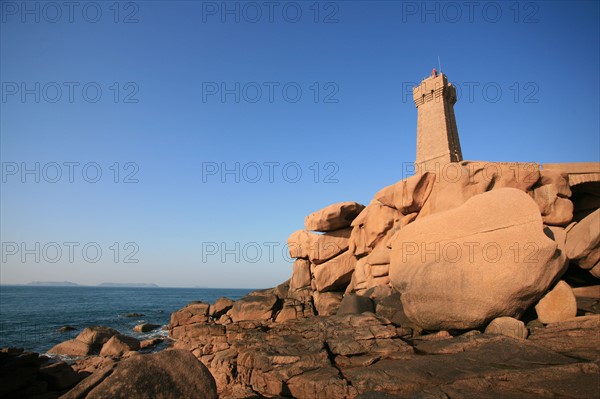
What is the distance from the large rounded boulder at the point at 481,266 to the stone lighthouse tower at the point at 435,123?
16510mm

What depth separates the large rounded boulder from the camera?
11.8 metres

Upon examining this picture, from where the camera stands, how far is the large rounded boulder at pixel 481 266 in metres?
11.8

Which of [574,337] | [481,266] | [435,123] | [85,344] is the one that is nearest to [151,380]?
[481,266]

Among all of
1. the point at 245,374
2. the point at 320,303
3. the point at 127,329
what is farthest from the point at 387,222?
the point at 127,329

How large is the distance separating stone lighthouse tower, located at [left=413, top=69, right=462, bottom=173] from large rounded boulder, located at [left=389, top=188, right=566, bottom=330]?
16510 mm

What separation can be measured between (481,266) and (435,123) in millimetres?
21389

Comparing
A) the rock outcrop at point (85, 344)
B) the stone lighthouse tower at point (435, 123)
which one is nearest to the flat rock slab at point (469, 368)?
Result: the rock outcrop at point (85, 344)

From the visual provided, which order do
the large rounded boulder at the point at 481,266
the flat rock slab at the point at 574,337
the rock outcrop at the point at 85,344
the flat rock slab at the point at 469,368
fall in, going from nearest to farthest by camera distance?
the flat rock slab at the point at 469,368 → the flat rock slab at the point at 574,337 → the large rounded boulder at the point at 481,266 → the rock outcrop at the point at 85,344

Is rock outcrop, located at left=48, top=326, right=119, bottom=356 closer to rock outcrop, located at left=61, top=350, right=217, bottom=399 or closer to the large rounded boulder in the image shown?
rock outcrop, located at left=61, top=350, right=217, bottom=399

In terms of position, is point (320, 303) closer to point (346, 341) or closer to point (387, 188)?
point (387, 188)

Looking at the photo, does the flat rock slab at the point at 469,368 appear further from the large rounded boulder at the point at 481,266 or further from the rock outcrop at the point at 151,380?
the rock outcrop at the point at 151,380

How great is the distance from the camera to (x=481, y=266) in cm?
1222

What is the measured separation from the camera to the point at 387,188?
2088cm

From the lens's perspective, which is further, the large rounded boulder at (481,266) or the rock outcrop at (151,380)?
the large rounded boulder at (481,266)
